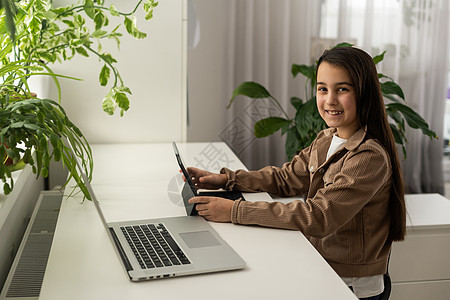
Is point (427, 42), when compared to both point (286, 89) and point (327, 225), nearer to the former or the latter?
point (286, 89)

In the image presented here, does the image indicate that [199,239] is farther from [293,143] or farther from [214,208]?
[293,143]

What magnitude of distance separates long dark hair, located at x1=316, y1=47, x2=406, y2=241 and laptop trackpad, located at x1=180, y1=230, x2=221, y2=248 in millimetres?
508

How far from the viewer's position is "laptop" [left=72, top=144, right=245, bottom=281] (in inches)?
41.9

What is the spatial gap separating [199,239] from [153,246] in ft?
0.35

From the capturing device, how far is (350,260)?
4.58 ft

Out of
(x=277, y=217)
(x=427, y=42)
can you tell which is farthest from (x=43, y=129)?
(x=427, y=42)

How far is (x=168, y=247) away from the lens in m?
1.18

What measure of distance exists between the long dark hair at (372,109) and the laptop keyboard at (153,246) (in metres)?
0.60

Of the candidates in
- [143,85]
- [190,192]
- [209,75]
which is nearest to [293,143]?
[143,85]

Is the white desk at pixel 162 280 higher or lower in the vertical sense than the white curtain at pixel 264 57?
lower

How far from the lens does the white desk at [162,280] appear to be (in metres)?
0.98

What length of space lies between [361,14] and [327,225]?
2.40 metres

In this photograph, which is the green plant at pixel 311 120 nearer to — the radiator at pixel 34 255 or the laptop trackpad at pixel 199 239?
the radiator at pixel 34 255

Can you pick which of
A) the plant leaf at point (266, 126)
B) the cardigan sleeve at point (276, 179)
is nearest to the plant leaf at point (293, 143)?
the plant leaf at point (266, 126)
